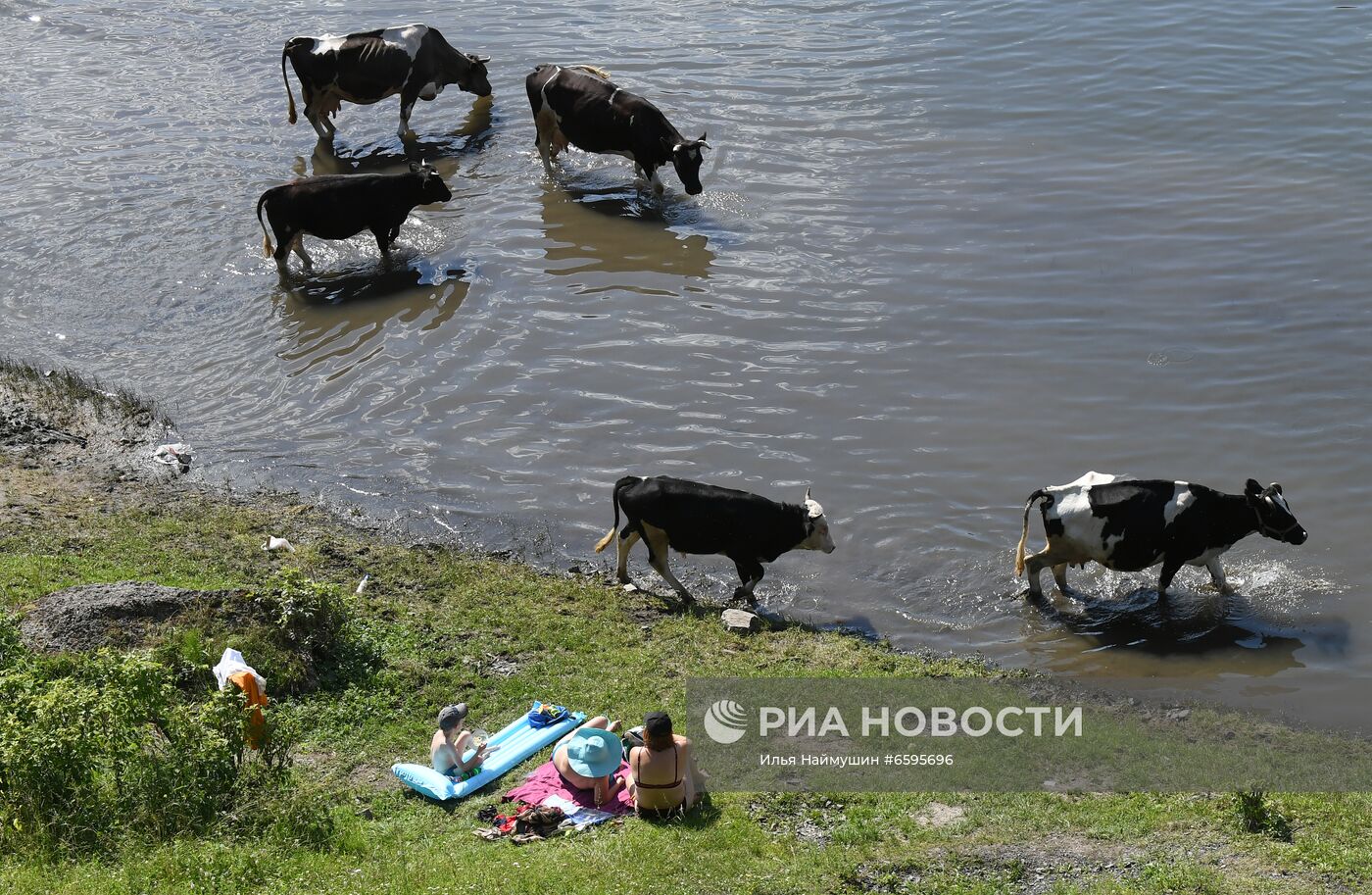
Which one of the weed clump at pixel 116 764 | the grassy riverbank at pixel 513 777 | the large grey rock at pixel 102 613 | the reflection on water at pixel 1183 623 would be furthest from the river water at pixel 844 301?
the weed clump at pixel 116 764

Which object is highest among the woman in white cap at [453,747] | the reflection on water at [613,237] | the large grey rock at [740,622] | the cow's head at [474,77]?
the cow's head at [474,77]

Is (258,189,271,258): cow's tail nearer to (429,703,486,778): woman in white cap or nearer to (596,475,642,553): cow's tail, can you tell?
(596,475,642,553): cow's tail

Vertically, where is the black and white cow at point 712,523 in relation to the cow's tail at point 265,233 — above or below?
below

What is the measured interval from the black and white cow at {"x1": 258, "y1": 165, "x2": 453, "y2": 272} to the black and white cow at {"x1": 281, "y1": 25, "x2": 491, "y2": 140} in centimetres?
506

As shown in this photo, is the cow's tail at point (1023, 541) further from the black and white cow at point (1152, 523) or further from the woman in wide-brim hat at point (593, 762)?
the woman in wide-brim hat at point (593, 762)

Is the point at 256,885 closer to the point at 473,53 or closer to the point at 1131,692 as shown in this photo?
the point at 1131,692

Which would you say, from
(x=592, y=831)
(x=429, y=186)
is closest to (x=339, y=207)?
(x=429, y=186)

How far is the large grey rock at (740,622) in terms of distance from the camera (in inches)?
444

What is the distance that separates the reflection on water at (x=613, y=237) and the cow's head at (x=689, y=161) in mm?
621

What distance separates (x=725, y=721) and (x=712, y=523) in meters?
2.49

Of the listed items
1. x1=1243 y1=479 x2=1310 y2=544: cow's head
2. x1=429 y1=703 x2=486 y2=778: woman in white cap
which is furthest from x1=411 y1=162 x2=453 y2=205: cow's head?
x1=1243 y1=479 x2=1310 y2=544: cow's head

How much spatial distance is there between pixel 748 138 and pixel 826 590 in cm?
1169

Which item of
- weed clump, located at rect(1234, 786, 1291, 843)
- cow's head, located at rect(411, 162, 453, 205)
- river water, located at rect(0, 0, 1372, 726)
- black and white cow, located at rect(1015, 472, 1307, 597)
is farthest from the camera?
cow's head, located at rect(411, 162, 453, 205)

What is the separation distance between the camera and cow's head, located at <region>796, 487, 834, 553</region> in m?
12.1
